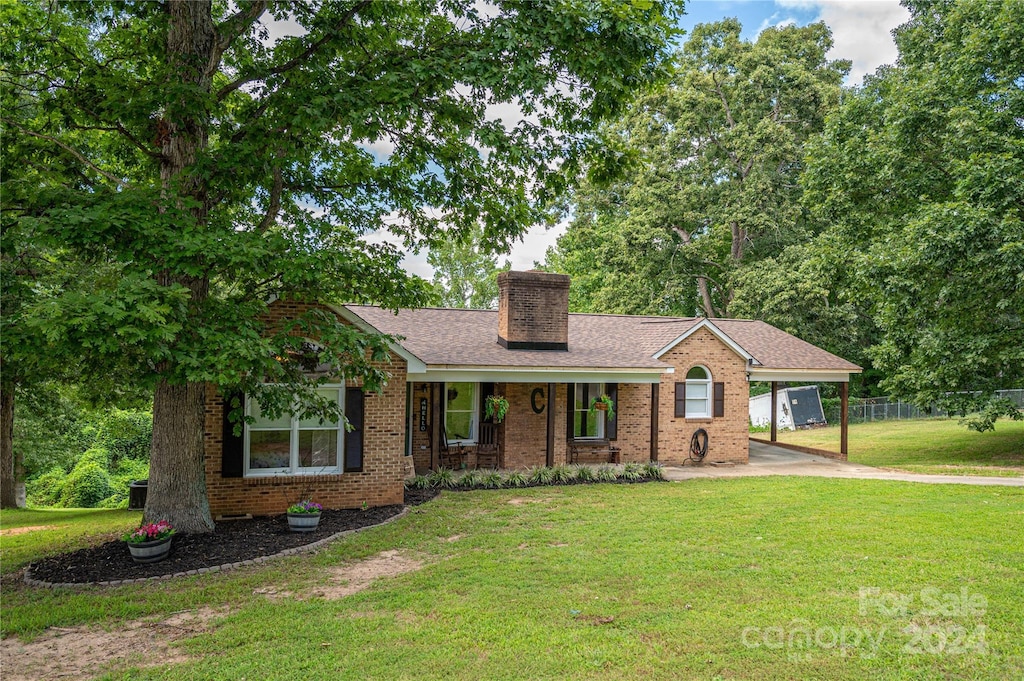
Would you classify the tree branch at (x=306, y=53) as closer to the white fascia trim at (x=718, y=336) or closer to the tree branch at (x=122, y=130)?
the tree branch at (x=122, y=130)

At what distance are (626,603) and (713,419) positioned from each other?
1163 cm

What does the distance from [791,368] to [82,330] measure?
16866 mm

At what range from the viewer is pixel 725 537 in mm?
9086

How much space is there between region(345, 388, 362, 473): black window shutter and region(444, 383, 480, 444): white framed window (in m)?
4.21

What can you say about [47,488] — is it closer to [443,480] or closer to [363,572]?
[443,480]

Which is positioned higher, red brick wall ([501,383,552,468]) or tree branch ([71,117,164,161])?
tree branch ([71,117,164,161])

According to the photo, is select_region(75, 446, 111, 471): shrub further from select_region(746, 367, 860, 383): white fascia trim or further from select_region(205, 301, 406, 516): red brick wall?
select_region(746, 367, 860, 383): white fascia trim

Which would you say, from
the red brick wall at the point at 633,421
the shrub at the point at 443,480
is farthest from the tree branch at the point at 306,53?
the red brick wall at the point at 633,421

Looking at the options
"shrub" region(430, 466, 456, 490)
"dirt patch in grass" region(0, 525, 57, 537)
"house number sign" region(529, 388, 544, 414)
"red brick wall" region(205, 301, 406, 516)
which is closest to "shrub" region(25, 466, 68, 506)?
"dirt patch in grass" region(0, 525, 57, 537)

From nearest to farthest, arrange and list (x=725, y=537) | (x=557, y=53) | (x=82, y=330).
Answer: (x=82, y=330) → (x=557, y=53) → (x=725, y=537)

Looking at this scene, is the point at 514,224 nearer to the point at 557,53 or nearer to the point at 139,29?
the point at 557,53

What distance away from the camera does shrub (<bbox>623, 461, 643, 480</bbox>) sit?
47.8ft

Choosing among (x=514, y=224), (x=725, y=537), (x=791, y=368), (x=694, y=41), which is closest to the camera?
(x=725, y=537)

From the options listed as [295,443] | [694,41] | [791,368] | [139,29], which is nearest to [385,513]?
[295,443]
